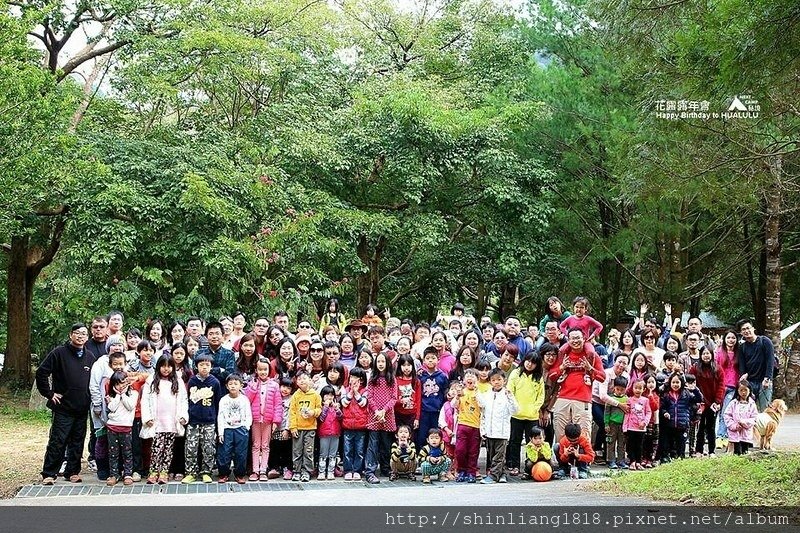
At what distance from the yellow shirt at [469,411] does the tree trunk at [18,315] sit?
Answer: 1377cm

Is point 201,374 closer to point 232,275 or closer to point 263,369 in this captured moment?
point 263,369

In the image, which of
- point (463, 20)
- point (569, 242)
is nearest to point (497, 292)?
point (569, 242)

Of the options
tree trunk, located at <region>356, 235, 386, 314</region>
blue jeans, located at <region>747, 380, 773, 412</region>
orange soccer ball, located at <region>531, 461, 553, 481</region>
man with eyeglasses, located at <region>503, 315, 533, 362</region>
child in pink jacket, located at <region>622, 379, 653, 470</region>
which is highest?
tree trunk, located at <region>356, 235, 386, 314</region>

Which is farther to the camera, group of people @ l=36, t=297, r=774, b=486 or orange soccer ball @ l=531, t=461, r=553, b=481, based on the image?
orange soccer ball @ l=531, t=461, r=553, b=481

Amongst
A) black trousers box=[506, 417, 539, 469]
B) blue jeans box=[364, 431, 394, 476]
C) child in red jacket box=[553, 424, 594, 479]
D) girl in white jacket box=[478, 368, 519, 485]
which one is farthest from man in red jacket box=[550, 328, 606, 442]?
blue jeans box=[364, 431, 394, 476]

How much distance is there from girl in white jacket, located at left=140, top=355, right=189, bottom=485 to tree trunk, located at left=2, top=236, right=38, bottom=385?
12133 millimetres

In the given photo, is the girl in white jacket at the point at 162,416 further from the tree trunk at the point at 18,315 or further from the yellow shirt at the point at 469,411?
the tree trunk at the point at 18,315

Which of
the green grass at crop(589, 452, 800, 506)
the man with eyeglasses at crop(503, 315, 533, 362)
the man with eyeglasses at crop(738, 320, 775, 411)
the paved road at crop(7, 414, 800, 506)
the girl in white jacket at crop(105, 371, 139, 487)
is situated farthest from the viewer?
the man with eyeglasses at crop(738, 320, 775, 411)

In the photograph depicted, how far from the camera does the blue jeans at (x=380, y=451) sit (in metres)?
9.28

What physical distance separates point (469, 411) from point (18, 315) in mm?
14331

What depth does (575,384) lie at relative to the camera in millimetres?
9508

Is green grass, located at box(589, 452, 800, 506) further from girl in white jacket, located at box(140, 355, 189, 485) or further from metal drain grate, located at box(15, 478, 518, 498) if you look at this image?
girl in white jacket, located at box(140, 355, 189, 485)

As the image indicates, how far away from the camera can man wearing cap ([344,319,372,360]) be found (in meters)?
10.1

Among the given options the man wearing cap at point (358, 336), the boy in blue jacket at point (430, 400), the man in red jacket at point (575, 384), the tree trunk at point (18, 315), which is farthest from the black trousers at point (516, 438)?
the tree trunk at point (18, 315)
